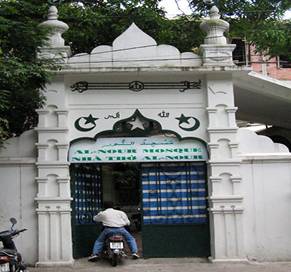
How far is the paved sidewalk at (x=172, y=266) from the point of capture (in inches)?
366

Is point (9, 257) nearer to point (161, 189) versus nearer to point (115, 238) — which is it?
point (115, 238)

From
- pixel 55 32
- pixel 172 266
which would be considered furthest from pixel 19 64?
pixel 172 266

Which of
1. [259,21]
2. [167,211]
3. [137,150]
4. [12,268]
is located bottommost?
[12,268]

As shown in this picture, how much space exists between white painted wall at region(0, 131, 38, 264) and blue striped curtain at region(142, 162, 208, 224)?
2.09 m

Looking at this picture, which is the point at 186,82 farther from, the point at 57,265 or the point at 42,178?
the point at 57,265

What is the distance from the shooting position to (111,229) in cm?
1011

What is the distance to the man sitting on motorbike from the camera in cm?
999

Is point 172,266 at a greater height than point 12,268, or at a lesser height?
lesser

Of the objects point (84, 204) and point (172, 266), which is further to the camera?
point (84, 204)

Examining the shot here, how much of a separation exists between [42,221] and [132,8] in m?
6.01

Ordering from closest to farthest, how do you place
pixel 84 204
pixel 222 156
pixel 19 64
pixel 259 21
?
pixel 19 64
pixel 222 156
pixel 84 204
pixel 259 21

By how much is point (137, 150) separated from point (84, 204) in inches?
60.1

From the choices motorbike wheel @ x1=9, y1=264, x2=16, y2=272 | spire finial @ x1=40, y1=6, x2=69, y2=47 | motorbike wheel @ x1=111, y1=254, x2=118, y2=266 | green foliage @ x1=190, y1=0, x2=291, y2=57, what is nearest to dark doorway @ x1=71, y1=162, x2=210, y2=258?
motorbike wheel @ x1=111, y1=254, x2=118, y2=266

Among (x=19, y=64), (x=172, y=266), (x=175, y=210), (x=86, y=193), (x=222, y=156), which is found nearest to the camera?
(x=19, y=64)
